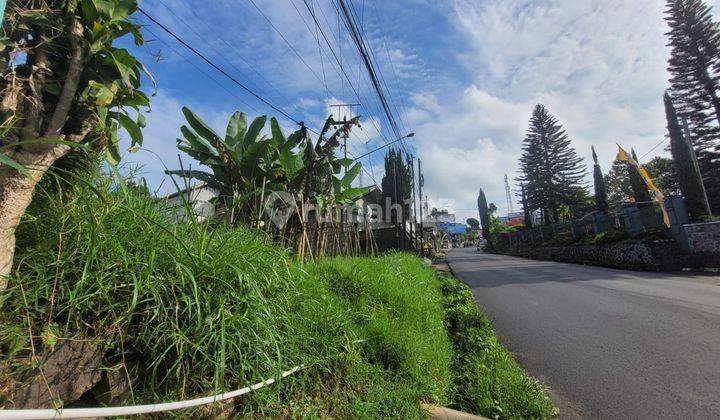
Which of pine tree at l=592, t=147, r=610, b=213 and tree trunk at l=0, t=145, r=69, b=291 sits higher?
pine tree at l=592, t=147, r=610, b=213

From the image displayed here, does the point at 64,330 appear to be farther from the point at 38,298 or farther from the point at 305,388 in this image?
the point at 305,388

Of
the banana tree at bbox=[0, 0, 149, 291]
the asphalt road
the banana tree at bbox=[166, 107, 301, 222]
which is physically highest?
the banana tree at bbox=[166, 107, 301, 222]

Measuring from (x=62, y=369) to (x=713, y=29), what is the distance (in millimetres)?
34850

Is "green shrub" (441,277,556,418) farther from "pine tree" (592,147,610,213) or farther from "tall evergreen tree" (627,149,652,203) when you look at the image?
"pine tree" (592,147,610,213)

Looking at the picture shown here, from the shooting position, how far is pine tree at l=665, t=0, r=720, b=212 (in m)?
23.5

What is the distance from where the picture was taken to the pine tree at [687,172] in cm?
1777

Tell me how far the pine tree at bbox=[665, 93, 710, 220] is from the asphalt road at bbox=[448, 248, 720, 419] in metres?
12.0

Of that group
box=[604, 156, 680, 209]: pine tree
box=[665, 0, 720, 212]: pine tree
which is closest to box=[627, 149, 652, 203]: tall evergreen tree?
box=[665, 0, 720, 212]: pine tree

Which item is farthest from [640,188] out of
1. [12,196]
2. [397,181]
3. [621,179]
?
[12,196]

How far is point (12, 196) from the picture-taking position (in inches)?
65.4

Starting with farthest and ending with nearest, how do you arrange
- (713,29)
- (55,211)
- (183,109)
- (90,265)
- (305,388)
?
(713,29) < (183,109) < (305,388) < (55,211) < (90,265)

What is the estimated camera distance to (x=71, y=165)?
223cm

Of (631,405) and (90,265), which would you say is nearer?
(90,265)

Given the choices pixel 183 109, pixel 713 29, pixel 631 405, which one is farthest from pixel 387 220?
pixel 713 29
